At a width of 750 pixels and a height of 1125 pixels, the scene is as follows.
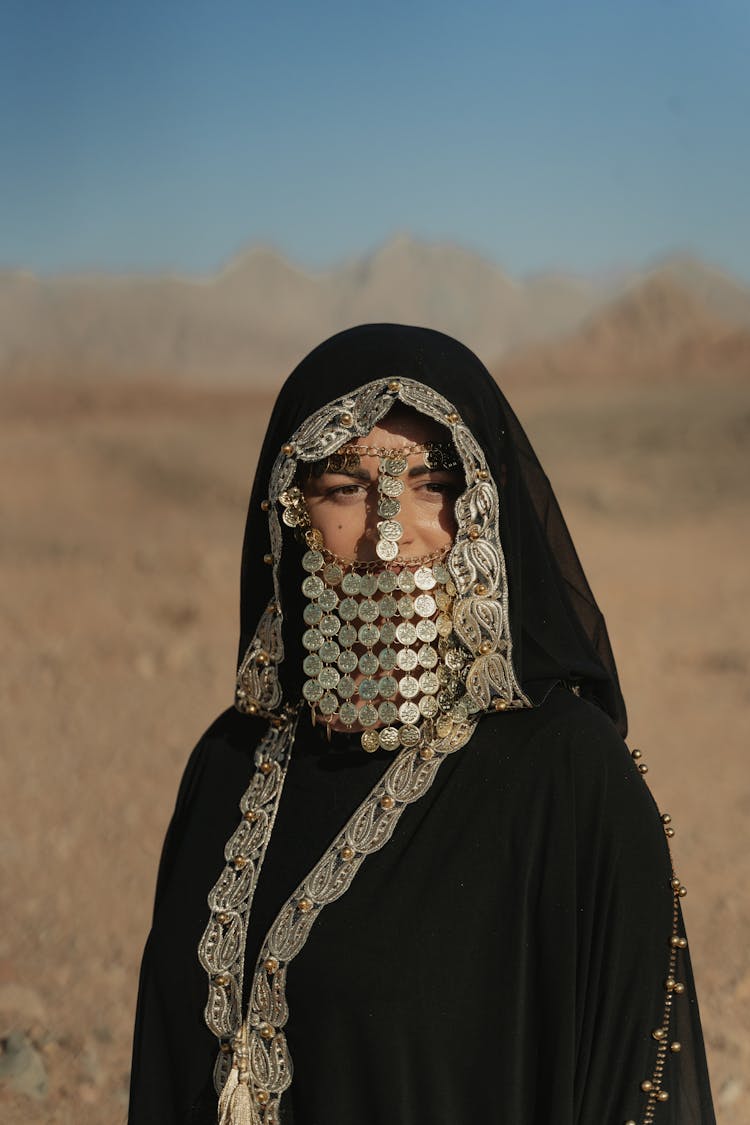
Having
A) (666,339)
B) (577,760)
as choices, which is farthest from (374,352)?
(666,339)

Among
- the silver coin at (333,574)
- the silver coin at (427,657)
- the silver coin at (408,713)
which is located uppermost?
the silver coin at (333,574)

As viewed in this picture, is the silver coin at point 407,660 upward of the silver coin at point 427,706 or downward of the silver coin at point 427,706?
upward

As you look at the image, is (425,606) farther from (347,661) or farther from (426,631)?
(347,661)

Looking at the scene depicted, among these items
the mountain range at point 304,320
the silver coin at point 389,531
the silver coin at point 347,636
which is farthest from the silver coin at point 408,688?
the mountain range at point 304,320

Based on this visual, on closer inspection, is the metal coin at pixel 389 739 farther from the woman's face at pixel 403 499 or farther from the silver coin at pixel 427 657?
the woman's face at pixel 403 499

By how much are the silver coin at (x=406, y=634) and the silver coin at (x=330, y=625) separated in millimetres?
108

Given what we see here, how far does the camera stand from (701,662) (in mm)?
11398

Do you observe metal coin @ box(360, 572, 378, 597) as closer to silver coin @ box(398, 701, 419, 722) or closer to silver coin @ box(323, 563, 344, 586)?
silver coin @ box(323, 563, 344, 586)

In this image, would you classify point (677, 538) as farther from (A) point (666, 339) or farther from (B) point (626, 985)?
(B) point (626, 985)

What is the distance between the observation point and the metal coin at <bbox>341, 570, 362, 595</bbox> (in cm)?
219

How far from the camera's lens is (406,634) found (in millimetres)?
2174

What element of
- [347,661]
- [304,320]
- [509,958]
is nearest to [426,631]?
[347,661]

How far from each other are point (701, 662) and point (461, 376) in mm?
9583

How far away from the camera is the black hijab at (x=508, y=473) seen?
7.25 ft
